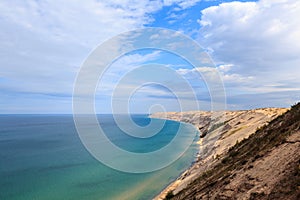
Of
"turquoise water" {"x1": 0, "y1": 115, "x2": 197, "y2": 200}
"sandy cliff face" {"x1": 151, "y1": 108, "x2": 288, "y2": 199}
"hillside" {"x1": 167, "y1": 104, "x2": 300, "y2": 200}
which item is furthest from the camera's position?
"turquoise water" {"x1": 0, "y1": 115, "x2": 197, "y2": 200}

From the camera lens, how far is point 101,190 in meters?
36.9

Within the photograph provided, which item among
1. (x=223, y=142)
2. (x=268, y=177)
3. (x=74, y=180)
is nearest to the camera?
(x=268, y=177)

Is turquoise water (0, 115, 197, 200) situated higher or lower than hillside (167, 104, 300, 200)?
lower

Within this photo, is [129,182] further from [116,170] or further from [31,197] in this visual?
[31,197]

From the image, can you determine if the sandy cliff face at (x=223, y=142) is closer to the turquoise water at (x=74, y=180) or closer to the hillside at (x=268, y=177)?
the turquoise water at (x=74, y=180)

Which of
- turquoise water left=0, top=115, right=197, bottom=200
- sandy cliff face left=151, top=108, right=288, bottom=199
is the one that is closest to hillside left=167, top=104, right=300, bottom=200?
sandy cliff face left=151, top=108, right=288, bottom=199

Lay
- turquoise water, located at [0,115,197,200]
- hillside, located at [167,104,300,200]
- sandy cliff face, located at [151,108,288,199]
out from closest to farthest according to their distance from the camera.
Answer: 1. hillside, located at [167,104,300,200]
2. sandy cliff face, located at [151,108,288,199]
3. turquoise water, located at [0,115,197,200]

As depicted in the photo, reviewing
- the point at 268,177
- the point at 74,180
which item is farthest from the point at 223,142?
the point at 268,177

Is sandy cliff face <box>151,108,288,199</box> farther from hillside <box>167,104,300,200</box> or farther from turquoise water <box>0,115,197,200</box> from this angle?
hillside <box>167,104,300,200</box>

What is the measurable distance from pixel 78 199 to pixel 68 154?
130 ft

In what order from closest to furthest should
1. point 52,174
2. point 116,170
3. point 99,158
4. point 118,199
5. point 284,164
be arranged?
1. point 284,164
2. point 118,199
3. point 52,174
4. point 116,170
5. point 99,158

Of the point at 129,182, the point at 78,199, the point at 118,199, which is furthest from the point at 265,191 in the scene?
the point at 129,182

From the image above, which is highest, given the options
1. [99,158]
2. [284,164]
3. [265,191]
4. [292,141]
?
[292,141]

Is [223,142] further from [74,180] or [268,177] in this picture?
[268,177]
